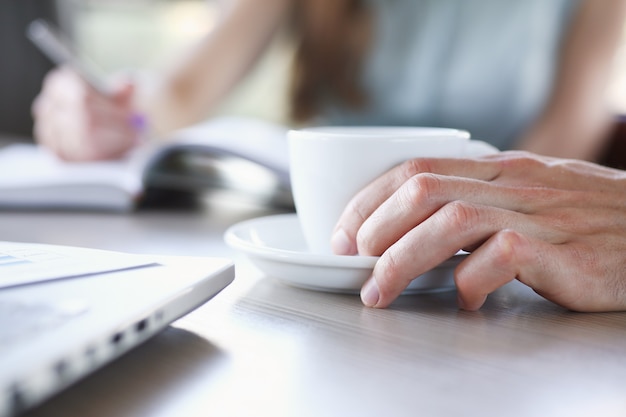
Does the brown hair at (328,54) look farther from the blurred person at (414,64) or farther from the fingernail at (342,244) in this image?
the fingernail at (342,244)

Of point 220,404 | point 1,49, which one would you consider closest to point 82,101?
point 220,404

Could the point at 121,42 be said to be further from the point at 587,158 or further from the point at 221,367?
the point at 221,367

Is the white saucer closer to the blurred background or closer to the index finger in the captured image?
the index finger

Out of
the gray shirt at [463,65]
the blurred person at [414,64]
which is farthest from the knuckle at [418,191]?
the gray shirt at [463,65]

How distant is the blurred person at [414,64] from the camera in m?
1.23

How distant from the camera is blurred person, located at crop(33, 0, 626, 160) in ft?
4.05

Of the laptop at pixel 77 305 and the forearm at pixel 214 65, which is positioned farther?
the forearm at pixel 214 65

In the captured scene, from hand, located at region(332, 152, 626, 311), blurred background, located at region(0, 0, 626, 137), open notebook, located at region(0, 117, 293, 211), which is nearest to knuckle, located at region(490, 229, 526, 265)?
hand, located at region(332, 152, 626, 311)

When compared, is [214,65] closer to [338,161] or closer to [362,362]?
[338,161]

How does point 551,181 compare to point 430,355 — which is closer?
point 430,355

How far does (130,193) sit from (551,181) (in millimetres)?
510

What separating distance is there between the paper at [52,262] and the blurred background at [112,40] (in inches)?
68.2

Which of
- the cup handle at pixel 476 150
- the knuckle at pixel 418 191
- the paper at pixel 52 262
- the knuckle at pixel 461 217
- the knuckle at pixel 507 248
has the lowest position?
the paper at pixel 52 262

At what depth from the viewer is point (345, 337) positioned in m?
0.35
